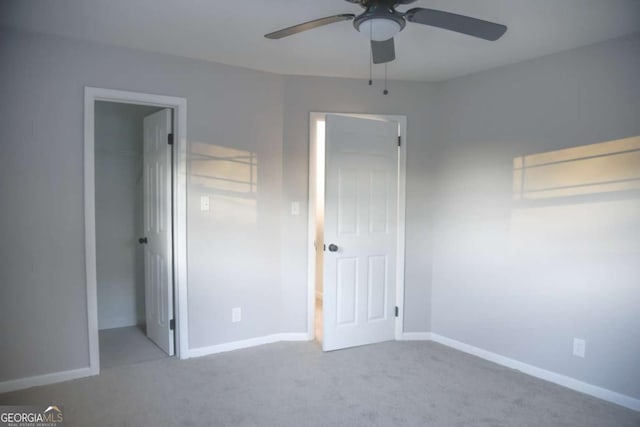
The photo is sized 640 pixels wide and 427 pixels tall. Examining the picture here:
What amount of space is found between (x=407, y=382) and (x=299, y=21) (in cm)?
257

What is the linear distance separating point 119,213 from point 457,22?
3.66 metres

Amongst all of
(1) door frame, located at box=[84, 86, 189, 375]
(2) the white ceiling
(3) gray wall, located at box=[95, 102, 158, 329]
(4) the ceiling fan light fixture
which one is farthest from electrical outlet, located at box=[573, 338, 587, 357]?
(3) gray wall, located at box=[95, 102, 158, 329]

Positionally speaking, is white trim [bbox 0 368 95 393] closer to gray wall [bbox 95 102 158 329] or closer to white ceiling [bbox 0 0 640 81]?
gray wall [bbox 95 102 158 329]

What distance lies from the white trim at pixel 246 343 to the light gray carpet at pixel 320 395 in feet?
0.28

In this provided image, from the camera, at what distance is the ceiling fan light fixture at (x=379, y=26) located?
185cm

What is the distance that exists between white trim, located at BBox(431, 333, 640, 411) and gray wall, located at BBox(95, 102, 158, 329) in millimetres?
3120

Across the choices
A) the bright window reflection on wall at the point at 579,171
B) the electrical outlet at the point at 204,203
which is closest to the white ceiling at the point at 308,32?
the bright window reflection on wall at the point at 579,171

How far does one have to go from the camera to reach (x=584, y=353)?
2.88 meters

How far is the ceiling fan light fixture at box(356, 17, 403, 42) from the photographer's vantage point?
185 centimetres

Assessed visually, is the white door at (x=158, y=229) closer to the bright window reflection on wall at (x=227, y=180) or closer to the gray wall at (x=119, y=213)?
the bright window reflection on wall at (x=227, y=180)

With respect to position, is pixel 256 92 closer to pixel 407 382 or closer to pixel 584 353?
pixel 407 382

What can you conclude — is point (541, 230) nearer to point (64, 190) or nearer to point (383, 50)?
point (383, 50)

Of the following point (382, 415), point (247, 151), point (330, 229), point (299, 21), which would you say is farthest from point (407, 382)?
point (299, 21)

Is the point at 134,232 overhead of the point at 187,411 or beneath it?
overhead
